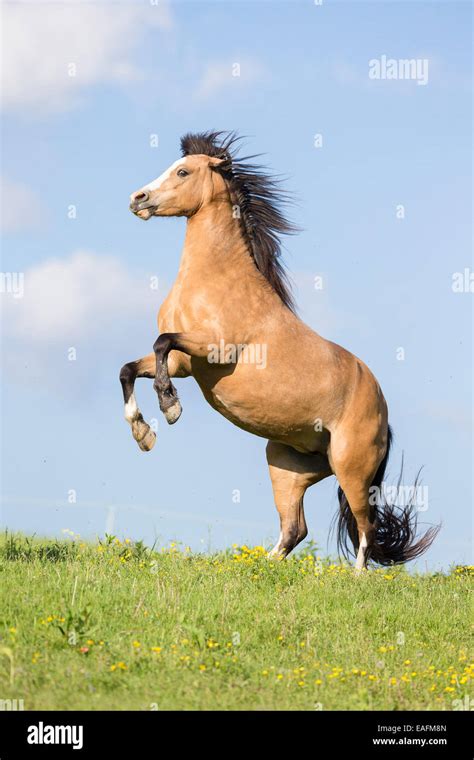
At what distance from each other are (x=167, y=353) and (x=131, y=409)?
0.79 meters

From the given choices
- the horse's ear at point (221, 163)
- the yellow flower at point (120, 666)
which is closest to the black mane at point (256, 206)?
the horse's ear at point (221, 163)

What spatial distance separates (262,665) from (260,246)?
519 centimetres

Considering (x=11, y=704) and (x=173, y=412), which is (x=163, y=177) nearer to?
(x=173, y=412)

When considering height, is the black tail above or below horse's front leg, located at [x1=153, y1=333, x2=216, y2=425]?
below

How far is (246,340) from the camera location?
9.94 meters

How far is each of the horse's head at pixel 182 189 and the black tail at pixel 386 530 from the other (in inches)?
150

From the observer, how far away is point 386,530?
11.9 m

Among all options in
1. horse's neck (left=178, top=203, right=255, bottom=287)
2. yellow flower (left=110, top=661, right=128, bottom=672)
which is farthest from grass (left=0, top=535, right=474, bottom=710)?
horse's neck (left=178, top=203, right=255, bottom=287)
